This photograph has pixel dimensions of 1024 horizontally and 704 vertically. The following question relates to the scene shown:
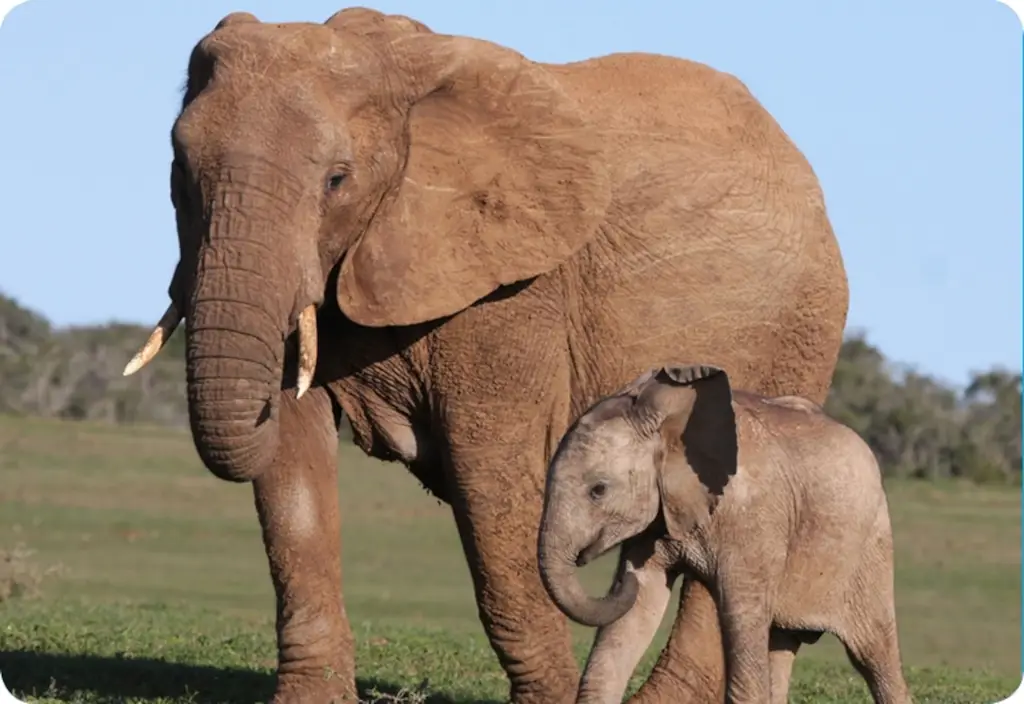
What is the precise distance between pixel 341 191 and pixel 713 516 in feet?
6.05

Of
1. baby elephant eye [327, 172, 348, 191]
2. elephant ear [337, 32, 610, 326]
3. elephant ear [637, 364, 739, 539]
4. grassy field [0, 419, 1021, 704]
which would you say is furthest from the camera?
grassy field [0, 419, 1021, 704]

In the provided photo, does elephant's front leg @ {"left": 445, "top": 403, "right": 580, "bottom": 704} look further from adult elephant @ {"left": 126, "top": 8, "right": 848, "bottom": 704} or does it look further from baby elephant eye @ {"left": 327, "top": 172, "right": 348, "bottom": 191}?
baby elephant eye @ {"left": 327, "top": 172, "right": 348, "bottom": 191}

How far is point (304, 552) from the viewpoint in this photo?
10.1 m

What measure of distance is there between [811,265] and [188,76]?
112 inches

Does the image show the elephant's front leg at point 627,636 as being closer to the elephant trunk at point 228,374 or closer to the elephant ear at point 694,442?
the elephant ear at point 694,442

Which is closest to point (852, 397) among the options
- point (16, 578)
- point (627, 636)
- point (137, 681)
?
point (16, 578)

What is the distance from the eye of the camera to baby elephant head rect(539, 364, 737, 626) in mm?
8125

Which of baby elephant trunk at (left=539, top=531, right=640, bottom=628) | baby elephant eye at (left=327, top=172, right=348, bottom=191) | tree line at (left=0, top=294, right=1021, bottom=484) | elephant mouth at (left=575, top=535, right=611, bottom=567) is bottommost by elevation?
baby elephant trunk at (left=539, top=531, right=640, bottom=628)

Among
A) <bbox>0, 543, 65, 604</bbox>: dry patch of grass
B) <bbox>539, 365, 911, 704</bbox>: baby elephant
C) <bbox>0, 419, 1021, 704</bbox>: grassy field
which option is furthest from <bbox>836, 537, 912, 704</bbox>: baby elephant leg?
<bbox>0, 543, 65, 604</bbox>: dry patch of grass

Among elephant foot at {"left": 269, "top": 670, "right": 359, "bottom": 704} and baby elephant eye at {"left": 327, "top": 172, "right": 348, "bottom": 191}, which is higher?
baby elephant eye at {"left": 327, "top": 172, "right": 348, "bottom": 191}

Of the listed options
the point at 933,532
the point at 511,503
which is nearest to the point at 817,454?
the point at 511,503

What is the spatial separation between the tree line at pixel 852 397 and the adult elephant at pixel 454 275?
1101 inches

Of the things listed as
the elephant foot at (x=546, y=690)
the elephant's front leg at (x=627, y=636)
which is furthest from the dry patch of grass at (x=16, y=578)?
the elephant's front leg at (x=627, y=636)

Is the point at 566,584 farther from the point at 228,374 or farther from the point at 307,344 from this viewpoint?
the point at 307,344
